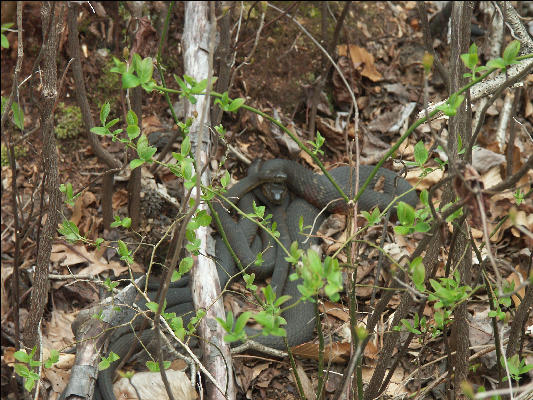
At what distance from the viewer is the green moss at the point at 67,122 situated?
5.37 metres

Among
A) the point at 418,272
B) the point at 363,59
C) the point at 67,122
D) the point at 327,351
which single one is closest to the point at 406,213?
Answer: the point at 418,272

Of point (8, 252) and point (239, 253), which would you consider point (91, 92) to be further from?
point (239, 253)

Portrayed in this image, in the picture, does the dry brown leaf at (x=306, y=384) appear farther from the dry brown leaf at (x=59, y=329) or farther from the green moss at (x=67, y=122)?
the green moss at (x=67, y=122)

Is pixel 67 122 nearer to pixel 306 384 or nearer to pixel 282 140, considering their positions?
pixel 282 140

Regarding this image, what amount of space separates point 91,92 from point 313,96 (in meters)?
2.39

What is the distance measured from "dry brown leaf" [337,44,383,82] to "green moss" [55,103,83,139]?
120 inches

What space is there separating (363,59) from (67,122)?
3.43 metres

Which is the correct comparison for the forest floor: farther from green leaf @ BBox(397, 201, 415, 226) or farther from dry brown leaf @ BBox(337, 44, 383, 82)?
green leaf @ BBox(397, 201, 415, 226)

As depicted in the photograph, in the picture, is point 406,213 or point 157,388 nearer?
point 406,213

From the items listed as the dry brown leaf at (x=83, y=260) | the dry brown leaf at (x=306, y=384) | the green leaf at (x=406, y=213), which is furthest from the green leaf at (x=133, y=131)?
the dry brown leaf at (x=83, y=260)

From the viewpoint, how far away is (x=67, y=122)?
17.7ft

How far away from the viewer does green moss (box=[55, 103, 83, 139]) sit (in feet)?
17.6

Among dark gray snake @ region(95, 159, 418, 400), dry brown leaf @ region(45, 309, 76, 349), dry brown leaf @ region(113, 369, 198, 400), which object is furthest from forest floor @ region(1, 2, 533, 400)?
dry brown leaf @ region(113, 369, 198, 400)

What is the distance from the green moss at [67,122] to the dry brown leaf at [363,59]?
10.0ft
